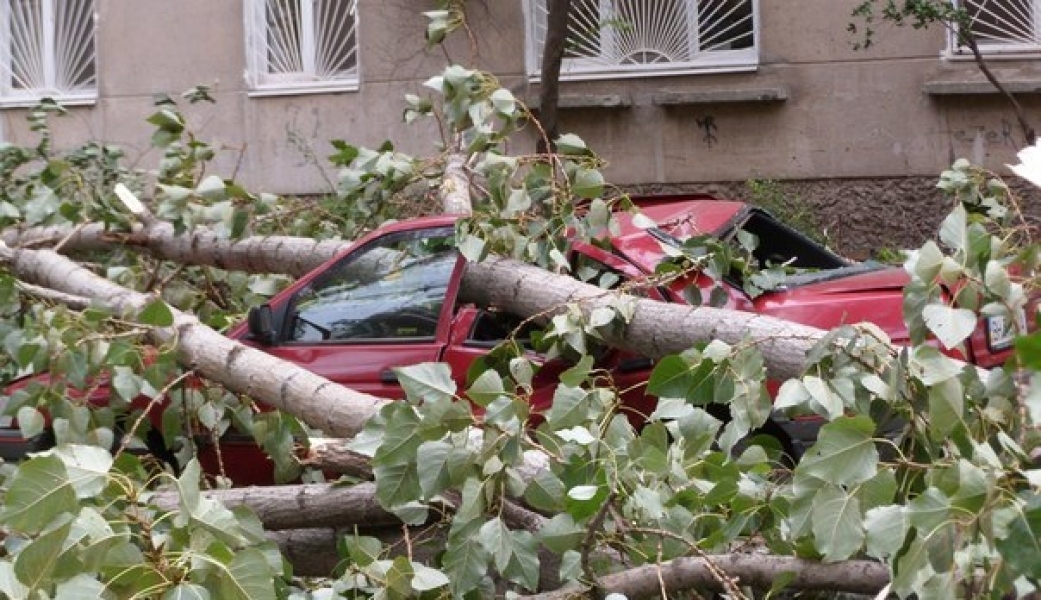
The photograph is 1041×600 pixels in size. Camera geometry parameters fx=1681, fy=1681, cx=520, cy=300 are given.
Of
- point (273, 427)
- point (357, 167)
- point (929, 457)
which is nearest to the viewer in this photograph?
point (929, 457)

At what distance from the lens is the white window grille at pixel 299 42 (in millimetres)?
14289

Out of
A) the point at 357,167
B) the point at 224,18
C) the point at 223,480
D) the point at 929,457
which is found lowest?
the point at 223,480

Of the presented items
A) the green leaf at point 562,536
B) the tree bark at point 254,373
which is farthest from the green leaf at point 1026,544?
the tree bark at point 254,373

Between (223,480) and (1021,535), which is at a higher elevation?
(1021,535)

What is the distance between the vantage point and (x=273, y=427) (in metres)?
5.34

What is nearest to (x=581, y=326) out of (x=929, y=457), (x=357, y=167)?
(x=929, y=457)

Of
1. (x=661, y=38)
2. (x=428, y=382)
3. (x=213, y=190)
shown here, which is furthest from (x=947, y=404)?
(x=661, y=38)

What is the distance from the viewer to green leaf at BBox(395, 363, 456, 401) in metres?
3.93

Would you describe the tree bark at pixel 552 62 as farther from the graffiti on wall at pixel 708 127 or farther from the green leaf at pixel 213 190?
the green leaf at pixel 213 190

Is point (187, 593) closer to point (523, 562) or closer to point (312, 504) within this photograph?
point (523, 562)

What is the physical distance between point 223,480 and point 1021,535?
3.41 metres

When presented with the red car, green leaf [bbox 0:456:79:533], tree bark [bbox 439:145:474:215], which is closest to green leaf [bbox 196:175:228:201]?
the red car

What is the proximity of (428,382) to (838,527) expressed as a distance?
1138 mm

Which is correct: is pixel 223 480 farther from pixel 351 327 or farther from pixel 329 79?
pixel 329 79
